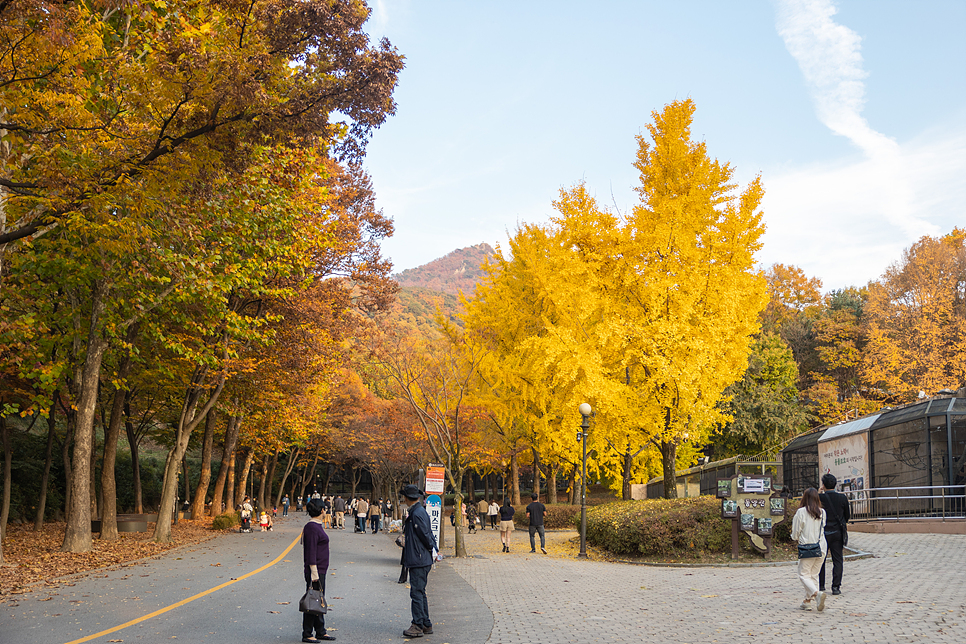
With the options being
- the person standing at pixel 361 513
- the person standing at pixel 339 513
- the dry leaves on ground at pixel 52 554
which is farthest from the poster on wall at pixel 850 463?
the person standing at pixel 339 513

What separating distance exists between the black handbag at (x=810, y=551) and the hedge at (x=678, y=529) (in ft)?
21.5

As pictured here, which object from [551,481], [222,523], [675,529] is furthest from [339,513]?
[675,529]

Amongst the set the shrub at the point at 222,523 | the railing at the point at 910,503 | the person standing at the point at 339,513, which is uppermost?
the railing at the point at 910,503

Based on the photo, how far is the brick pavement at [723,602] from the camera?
7832 mm

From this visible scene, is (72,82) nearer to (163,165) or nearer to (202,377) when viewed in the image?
(163,165)

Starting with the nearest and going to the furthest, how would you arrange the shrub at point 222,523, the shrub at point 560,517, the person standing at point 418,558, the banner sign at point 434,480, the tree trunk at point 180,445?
1. the person standing at point 418,558
2. the banner sign at point 434,480
3. the tree trunk at point 180,445
4. the shrub at point 560,517
5. the shrub at point 222,523

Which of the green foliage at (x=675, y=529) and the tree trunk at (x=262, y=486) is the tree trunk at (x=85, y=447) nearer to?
the green foliage at (x=675, y=529)

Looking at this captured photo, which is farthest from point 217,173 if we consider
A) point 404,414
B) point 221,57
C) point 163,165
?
point 404,414

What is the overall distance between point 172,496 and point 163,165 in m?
15.5

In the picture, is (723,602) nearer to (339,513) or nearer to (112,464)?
(112,464)

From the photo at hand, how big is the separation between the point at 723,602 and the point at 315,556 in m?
5.77

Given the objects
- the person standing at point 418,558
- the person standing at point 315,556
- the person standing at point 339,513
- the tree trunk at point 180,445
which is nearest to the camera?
the person standing at point 315,556

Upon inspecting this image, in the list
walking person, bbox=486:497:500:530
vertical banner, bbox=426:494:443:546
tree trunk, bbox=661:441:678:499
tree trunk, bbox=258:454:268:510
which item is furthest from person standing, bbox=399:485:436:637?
tree trunk, bbox=258:454:268:510

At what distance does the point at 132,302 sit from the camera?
16812mm
